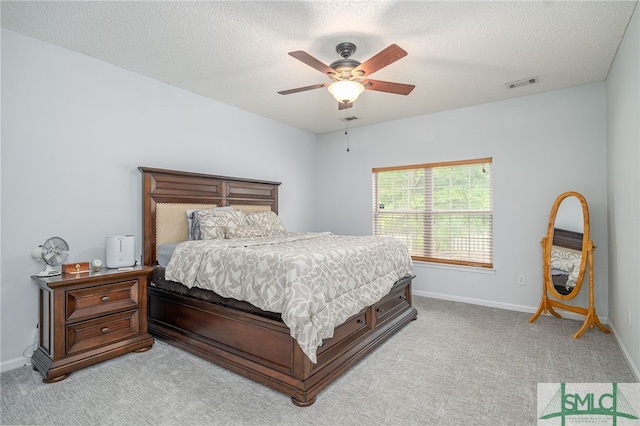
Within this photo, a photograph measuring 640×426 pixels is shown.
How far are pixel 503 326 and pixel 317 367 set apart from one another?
2361 mm

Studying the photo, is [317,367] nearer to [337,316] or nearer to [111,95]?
[337,316]

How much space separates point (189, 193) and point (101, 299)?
1.47 metres

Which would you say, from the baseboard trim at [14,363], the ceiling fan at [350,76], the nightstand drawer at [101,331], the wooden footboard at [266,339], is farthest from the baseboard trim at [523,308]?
the baseboard trim at [14,363]

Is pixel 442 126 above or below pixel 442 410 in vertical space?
above

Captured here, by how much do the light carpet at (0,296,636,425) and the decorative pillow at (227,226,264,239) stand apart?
1232 mm

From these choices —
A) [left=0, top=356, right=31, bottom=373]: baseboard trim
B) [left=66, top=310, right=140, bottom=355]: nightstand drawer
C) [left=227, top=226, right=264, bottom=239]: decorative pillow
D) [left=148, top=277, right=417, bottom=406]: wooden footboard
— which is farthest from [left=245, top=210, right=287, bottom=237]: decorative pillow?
[left=0, top=356, right=31, bottom=373]: baseboard trim

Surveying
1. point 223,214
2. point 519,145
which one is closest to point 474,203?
point 519,145

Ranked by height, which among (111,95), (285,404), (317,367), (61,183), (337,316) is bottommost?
(285,404)

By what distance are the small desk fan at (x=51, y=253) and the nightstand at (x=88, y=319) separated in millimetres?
88

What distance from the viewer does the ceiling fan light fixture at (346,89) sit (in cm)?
265

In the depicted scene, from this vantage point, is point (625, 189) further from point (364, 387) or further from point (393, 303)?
point (364, 387)

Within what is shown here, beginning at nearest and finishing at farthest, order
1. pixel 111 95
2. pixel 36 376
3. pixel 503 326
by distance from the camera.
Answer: pixel 36 376 < pixel 111 95 < pixel 503 326

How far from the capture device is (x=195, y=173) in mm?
3805

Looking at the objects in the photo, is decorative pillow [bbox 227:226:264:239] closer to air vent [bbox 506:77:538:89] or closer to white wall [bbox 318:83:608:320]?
white wall [bbox 318:83:608:320]
